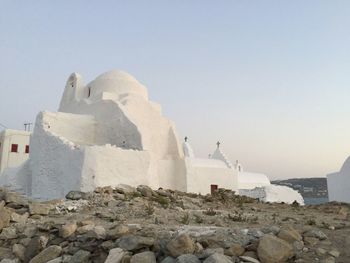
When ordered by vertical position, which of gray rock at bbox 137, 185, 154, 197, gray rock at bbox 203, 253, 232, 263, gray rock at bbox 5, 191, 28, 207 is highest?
gray rock at bbox 137, 185, 154, 197

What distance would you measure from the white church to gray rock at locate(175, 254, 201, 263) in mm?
7501

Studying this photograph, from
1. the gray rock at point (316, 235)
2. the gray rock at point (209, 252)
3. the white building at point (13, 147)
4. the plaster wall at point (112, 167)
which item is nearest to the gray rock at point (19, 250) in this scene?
the gray rock at point (209, 252)

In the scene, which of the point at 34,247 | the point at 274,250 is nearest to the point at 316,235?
the point at 274,250

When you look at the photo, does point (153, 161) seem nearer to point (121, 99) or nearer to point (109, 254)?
point (121, 99)

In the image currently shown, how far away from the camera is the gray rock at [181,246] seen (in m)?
5.19

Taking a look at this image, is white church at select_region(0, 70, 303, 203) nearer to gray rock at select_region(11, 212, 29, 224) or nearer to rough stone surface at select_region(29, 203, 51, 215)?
rough stone surface at select_region(29, 203, 51, 215)

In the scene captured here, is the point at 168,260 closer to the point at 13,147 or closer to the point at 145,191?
the point at 145,191

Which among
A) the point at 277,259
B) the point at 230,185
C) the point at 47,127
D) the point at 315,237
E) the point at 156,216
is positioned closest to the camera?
the point at 277,259

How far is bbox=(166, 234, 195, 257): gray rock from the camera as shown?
5188mm

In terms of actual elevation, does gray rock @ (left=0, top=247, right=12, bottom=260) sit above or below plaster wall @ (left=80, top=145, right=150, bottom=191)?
below

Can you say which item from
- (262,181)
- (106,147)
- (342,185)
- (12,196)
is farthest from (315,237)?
(262,181)

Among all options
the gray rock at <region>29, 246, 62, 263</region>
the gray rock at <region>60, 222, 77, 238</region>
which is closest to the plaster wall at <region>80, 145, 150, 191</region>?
the gray rock at <region>60, 222, 77, 238</region>

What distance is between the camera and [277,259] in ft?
15.9

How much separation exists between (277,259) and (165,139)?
487 inches
